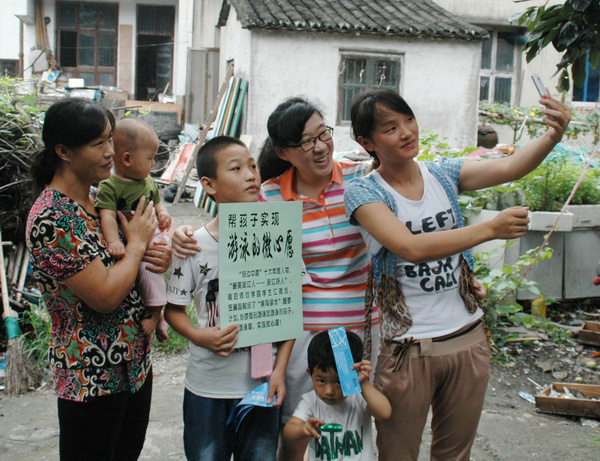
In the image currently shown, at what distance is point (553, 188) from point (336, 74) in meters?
5.83

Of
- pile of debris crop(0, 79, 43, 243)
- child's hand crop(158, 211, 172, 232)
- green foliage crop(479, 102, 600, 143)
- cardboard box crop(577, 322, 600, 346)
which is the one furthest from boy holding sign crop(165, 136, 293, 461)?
green foliage crop(479, 102, 600, 143)

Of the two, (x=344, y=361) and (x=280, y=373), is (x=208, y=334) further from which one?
(x=344, y=361)

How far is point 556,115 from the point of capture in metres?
1.85

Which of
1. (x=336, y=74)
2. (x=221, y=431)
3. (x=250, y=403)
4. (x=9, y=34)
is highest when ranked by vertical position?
(x=9, y=34)

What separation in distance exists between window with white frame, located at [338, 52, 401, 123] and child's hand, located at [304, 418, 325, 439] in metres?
9.05

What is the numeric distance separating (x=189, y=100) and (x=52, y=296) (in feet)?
41.6

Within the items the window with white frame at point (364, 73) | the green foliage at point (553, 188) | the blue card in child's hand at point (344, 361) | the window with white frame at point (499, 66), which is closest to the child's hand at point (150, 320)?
the blue card in child's hand at point (344, 361)

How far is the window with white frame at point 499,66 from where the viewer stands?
13.1 m

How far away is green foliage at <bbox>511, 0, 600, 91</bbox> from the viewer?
2.15 meters

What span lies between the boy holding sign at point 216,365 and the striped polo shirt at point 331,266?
0.67 ft

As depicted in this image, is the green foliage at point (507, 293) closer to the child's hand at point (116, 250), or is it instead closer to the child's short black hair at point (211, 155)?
the child's short black hair at point (211, 155)

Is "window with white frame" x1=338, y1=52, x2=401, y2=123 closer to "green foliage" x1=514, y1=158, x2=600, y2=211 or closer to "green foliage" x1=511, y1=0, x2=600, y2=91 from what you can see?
"green foliage" x1=514, y1=158, x2=600, y2=211

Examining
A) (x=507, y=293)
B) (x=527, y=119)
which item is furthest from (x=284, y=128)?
(x=527, y=119)

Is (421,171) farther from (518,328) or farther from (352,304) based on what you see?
(518,328)
